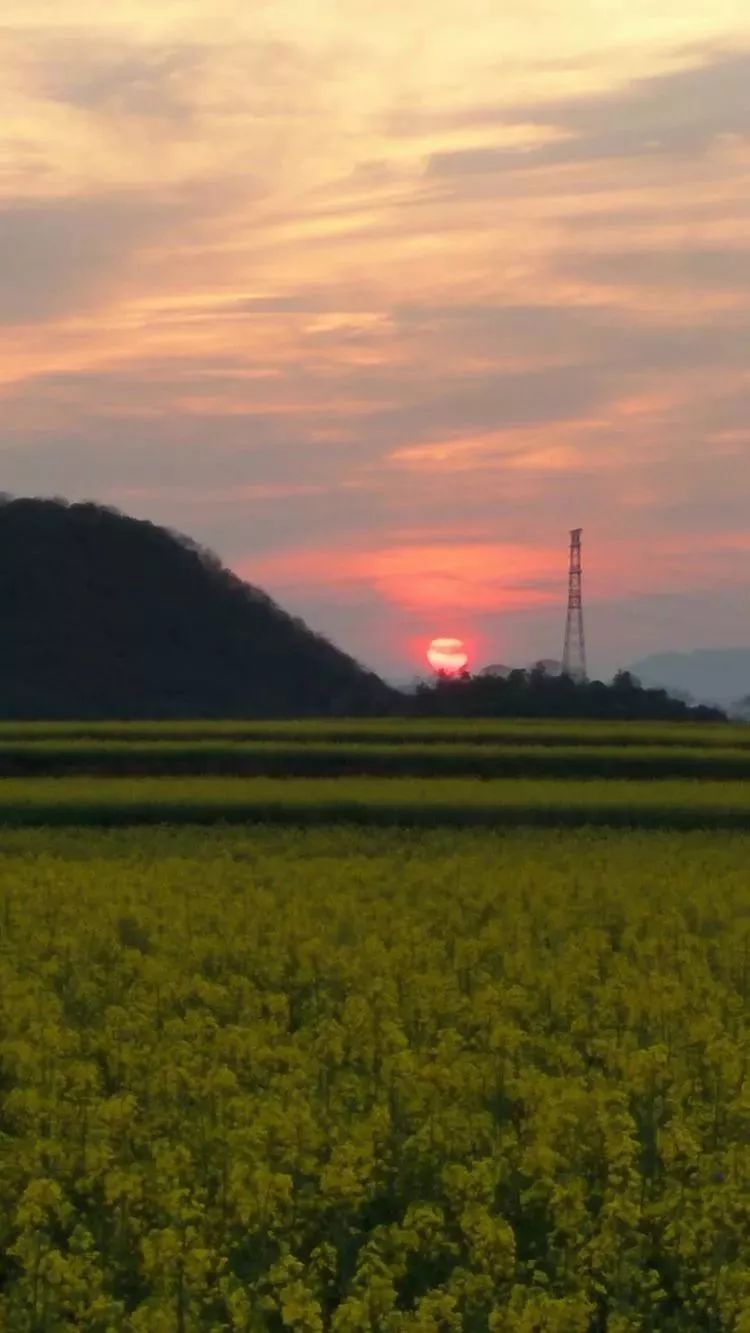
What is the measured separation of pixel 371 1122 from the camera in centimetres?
745

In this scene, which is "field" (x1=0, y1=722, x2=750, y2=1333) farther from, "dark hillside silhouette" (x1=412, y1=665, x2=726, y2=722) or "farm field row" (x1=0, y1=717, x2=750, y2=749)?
"dark hillside silhouette" (x1=412, y1=665, x2=726, y2=722)

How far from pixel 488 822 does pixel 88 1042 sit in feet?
50.5

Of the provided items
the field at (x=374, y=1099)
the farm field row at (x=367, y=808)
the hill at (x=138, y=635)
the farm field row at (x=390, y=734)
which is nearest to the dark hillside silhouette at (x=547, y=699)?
the hill at (x=138, y=635)

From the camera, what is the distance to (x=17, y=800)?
24953 millimetres

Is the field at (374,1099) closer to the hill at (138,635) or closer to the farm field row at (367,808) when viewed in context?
the farm field row at (367,808)

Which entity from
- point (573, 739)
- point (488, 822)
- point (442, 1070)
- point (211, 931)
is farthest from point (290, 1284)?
point (573, 739)

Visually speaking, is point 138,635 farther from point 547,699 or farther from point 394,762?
point 394,762

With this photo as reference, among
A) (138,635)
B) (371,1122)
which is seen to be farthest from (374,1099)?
(138,635)

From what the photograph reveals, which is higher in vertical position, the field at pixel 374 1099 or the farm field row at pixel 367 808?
the farm field row at pixel 367 808

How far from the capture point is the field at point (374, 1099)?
20.3 ft

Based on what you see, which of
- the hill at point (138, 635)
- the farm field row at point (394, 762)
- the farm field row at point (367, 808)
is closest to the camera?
the farm field row at point (367, 808)

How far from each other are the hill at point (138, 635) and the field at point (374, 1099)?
150 ft

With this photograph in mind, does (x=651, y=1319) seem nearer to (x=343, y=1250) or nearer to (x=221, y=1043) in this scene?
(x=343, y=1250)

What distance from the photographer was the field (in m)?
6.20
